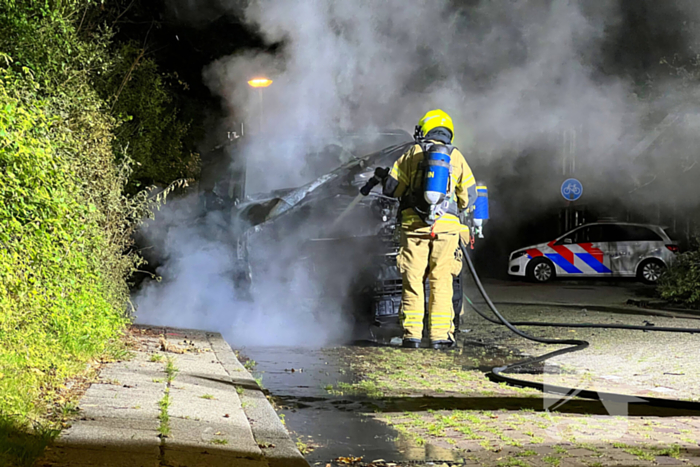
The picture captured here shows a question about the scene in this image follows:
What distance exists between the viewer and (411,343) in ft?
24.4

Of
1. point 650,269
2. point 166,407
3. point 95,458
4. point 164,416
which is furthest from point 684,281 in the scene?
point 95,458

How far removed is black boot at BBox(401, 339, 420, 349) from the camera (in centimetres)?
742

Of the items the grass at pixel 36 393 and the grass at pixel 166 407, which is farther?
the grass at pixel 166 407

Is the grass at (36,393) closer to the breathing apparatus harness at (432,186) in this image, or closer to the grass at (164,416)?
the grass at (164,416)

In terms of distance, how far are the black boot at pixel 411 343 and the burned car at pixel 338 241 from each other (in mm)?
593

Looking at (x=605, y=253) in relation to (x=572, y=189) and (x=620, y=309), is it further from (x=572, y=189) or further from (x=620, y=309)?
(x=620, y=309)

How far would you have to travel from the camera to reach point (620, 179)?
17.1 metres

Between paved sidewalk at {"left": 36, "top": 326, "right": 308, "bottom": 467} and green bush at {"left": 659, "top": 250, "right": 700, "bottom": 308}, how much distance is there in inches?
335

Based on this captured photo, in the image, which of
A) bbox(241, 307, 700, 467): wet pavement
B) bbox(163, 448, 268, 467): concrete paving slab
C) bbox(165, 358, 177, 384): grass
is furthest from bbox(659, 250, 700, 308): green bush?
bbox(163, 448, 268, 467): concrete paving slab

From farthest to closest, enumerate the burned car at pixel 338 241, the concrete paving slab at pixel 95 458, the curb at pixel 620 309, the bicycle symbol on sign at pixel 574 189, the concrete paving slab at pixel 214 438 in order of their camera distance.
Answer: the bicycle symbol on sign at pixel 574 189
the curb at pixel 620 309
the burned car at pixel 338 241
the concrete paving slab at pixel 214 438
the concrete paving slab at pixel 95 458

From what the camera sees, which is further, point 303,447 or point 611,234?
point 611,234

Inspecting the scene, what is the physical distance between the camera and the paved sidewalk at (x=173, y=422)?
132 inches

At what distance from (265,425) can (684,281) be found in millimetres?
9731

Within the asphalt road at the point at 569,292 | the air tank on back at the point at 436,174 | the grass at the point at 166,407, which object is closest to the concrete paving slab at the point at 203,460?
the grass at the point at 166,407
